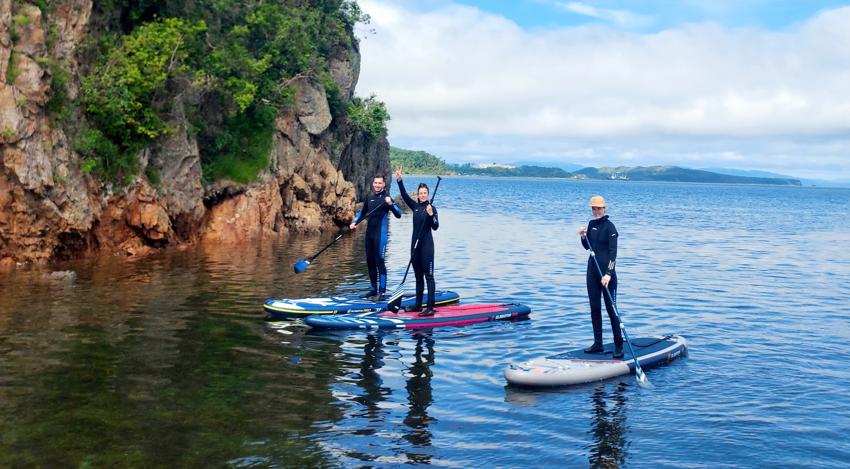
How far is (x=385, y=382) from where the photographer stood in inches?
480

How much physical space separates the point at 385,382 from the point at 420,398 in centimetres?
99

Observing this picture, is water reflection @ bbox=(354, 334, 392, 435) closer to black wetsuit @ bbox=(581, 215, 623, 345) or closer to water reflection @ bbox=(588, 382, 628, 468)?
water reflection @ bbox=(588, 382, 628, 468)

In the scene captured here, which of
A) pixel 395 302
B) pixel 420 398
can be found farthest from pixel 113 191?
pixel 420 398

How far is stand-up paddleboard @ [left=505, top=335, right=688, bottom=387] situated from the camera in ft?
39.5

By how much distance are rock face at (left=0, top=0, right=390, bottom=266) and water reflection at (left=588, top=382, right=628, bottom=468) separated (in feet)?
61.1

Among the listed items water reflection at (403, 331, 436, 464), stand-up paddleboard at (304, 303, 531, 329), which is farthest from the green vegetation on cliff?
water reflection at (403, 331, 436, 464)

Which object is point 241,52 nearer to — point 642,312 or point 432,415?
point 642,312

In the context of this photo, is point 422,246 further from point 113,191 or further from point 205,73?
point 205,73

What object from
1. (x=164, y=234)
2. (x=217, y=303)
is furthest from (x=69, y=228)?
(x=217, y=303)

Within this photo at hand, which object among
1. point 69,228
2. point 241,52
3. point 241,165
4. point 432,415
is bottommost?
point 432,415

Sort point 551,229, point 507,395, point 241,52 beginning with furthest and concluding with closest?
point 551,229, point 241,52, point 507,395

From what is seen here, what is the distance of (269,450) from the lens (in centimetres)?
895

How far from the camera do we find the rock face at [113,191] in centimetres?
2197

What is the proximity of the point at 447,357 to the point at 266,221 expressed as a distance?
23.4m
